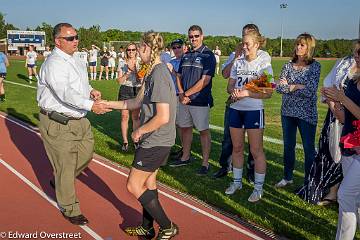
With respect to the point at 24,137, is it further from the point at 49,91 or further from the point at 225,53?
the point at 225,53

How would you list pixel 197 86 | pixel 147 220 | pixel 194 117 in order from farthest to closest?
pixel 194 117
pixel 197 86
pixel 147 220

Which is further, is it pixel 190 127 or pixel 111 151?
pixel 111 151

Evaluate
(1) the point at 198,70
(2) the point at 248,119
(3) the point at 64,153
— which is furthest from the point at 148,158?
(1) the point at 198,70

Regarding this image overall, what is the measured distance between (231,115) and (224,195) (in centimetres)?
115

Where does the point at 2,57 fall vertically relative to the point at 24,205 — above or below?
above

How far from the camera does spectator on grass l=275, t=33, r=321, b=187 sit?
228 inches

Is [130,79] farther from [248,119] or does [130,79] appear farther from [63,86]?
[63,86]

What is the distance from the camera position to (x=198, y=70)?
682 cm

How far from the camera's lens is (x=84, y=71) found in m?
5.22

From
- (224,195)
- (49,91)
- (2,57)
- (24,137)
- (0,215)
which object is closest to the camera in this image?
(49,91)

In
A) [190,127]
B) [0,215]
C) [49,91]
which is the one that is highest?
[49,91]

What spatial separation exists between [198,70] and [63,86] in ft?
8.79

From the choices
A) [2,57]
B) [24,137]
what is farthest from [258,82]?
[2,57]

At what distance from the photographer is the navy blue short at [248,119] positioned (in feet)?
18.0
